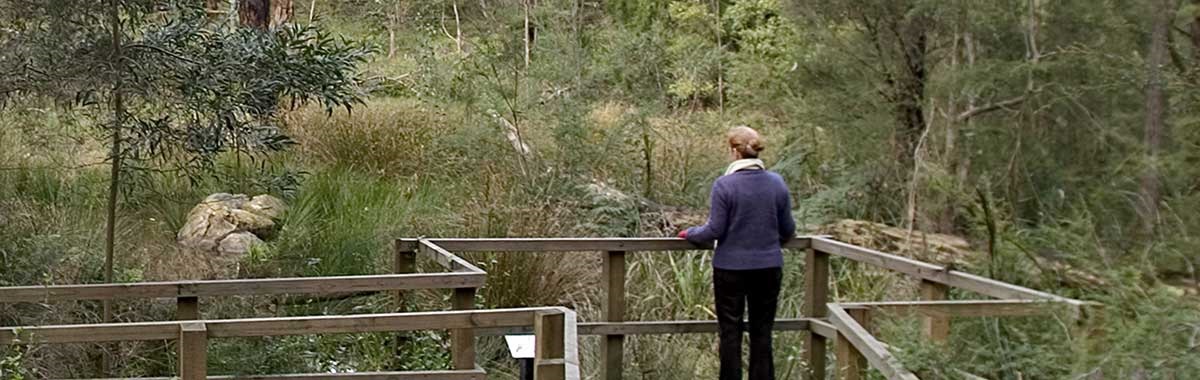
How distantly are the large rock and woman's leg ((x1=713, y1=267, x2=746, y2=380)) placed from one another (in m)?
4.23

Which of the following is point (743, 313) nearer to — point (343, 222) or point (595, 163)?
point (343, 222)

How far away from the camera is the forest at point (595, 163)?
19.7 ft

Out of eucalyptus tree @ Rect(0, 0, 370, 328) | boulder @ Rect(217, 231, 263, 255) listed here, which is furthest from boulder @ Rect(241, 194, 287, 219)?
eucalyptus tree @ Rect(0, 0, 370, 328)

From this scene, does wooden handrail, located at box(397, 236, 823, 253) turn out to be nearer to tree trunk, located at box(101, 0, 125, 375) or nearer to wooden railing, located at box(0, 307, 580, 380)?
tree trunk, located at box(101, 0, 125, 375)

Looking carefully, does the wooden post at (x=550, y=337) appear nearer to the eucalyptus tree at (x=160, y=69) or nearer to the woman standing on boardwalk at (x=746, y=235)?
the woman standing on boardwalk at (x=746, y=235)

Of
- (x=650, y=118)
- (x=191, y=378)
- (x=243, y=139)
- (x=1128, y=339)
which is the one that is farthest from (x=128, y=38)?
(x=650, y=118)

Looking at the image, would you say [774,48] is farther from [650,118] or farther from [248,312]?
[248,312]

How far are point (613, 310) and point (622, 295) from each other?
0.28 feet

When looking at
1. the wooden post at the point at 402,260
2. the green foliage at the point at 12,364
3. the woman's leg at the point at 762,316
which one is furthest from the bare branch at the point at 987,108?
the green foliage at the point at 12,364

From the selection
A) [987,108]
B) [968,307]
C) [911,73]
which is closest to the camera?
[968,307]

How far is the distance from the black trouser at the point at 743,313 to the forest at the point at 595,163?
65 cm

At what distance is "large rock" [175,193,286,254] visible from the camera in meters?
9.60

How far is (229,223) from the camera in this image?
9758 millimetres

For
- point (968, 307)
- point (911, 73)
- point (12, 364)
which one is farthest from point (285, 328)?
point (911, 73)
